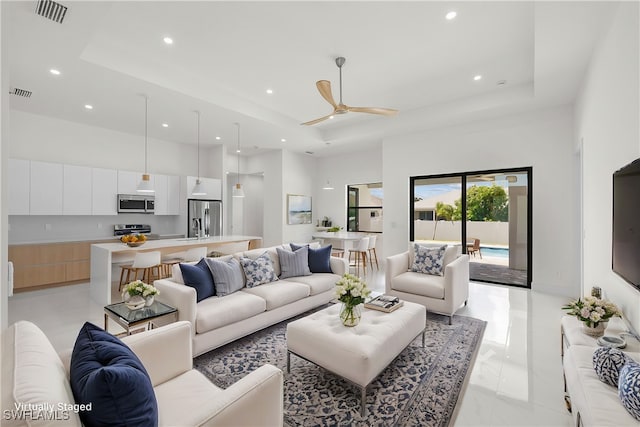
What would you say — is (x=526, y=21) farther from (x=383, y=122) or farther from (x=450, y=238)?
(x=450, y=238)

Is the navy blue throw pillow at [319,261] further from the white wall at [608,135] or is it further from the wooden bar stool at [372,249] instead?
the white wall at [608,135]

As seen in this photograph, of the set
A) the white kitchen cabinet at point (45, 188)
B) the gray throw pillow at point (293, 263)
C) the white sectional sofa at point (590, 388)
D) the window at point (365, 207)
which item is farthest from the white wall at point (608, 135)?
the white kitchen cabinet at point (45, 188)

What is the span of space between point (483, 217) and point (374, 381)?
444 cm

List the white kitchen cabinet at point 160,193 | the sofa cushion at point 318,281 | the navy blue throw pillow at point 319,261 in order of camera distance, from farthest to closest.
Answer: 1. the white kitchen cabinet at point 160,193
2. the navy blue throw pillow at point 319,261
3. the sofa cushion at point 318,281

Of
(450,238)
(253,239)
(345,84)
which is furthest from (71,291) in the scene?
(450,238)

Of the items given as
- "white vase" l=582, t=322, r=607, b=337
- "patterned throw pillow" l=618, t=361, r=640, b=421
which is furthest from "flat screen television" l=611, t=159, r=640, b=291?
"patterned throw pillow" l=618, t=361, r=640, b=421

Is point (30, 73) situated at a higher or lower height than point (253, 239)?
higher

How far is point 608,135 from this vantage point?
256 centimetres

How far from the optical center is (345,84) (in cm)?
→ 453

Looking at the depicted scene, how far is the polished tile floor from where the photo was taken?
2016mm

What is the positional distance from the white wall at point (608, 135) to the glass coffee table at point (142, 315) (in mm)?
3487

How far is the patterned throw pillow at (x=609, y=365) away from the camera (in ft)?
4.88

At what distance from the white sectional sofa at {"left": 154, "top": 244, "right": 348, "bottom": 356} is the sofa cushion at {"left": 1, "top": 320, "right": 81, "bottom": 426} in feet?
4.47

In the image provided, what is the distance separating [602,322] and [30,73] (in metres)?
6.31
